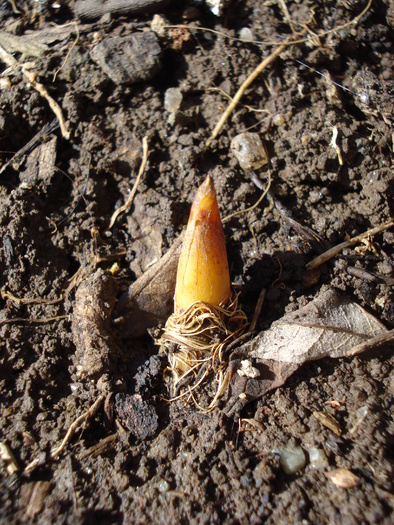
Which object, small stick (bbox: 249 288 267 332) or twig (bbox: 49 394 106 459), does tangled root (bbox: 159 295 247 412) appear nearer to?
small stick (bbox: 249 288 267 332)

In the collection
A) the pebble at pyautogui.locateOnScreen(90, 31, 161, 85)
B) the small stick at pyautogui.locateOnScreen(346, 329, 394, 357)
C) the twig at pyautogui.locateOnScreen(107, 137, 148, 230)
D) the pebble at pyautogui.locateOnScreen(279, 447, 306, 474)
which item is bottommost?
the pebble at pyautogui.locateOnScreen(279, 447, 306, 474)

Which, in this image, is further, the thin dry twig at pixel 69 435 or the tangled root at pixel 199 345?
the tangled root at pixel 199 345

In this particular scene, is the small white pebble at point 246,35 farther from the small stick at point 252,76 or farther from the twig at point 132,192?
the twig at point 132,192

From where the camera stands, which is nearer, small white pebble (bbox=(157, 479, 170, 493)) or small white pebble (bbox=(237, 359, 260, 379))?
small white pebble (bbox=(157, 479, 170, 493))

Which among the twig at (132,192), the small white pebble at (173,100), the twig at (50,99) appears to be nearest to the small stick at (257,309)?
the twig at (132,192)

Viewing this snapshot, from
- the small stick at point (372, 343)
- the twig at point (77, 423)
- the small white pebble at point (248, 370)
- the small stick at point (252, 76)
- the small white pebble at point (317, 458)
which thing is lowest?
the small white pebble at point (317, 458)

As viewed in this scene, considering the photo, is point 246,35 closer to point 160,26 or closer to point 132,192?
point 160,26

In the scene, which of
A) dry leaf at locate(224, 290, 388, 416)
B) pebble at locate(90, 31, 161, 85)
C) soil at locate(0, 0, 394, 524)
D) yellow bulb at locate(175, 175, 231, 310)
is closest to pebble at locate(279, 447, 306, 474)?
soil at locate(0, 0, 394, 524)
